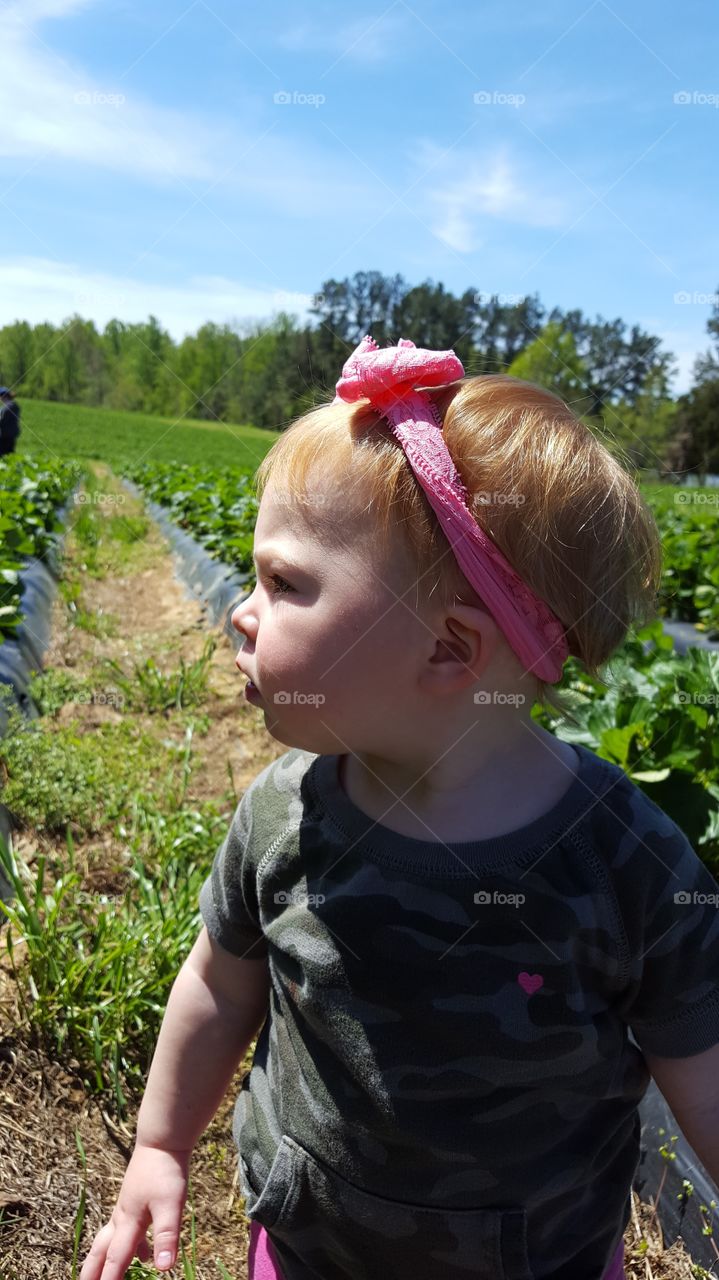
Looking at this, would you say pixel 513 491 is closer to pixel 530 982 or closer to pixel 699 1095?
pixel 530 982

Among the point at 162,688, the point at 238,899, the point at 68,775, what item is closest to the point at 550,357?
the point at 162,688

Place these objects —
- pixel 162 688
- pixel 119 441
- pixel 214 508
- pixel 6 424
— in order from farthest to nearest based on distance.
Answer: pixel 119 441, pixel 6 424, pixel 214 508, pixel 162 688

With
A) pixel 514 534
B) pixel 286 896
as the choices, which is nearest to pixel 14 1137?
pixel 286 896

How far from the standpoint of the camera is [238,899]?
1307mm

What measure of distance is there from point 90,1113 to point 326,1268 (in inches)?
35.0

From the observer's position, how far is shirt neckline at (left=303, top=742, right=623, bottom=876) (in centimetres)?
110

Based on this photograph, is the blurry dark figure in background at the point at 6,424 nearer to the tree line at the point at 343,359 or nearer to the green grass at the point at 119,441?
the tree line at the point at 343,359

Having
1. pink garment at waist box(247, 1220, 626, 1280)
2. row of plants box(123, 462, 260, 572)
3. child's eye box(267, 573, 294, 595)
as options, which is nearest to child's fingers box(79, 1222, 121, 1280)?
pink garment at waist box(247, 1220, 626, 1280)

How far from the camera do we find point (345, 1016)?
114 cm

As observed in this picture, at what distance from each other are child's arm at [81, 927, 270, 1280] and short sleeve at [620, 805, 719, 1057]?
1.77 feet

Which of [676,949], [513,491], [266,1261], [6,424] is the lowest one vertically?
[266,1261]

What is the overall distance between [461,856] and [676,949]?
262 millimetres

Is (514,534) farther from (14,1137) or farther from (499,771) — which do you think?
(14,1137)

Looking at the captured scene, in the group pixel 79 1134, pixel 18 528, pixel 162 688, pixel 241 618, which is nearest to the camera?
pixel 241 618
